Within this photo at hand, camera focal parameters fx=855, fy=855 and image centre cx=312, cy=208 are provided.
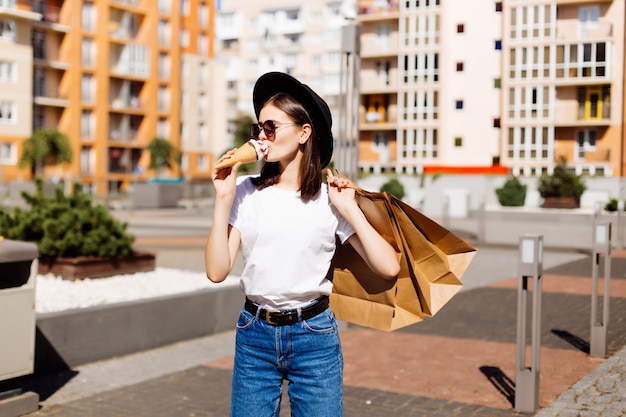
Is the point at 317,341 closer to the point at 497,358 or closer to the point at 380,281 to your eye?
the point at 380,281

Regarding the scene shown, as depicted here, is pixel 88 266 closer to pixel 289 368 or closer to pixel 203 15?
pixel 289 368

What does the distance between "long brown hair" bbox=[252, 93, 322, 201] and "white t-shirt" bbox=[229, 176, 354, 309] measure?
0.14 ft

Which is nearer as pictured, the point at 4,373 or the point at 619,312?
the point at 4,373

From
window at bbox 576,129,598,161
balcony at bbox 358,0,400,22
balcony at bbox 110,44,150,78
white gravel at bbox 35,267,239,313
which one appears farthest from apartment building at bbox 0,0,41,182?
white gravel at bbox 35,267,239,313

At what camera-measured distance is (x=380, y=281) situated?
337 centimetres

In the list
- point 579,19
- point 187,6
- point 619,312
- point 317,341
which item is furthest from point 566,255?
point 187,6

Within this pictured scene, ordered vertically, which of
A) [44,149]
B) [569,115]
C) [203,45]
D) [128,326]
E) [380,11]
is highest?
[380,11]

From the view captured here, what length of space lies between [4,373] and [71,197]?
505 cm

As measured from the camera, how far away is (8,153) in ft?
188

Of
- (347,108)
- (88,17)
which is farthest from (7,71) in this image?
(347,108)

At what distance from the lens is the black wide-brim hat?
3.23m

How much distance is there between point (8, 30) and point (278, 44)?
32.5 m

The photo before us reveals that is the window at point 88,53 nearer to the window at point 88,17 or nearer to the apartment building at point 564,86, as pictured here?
the window at point 88,17

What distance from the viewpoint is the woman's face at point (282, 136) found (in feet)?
10.5
